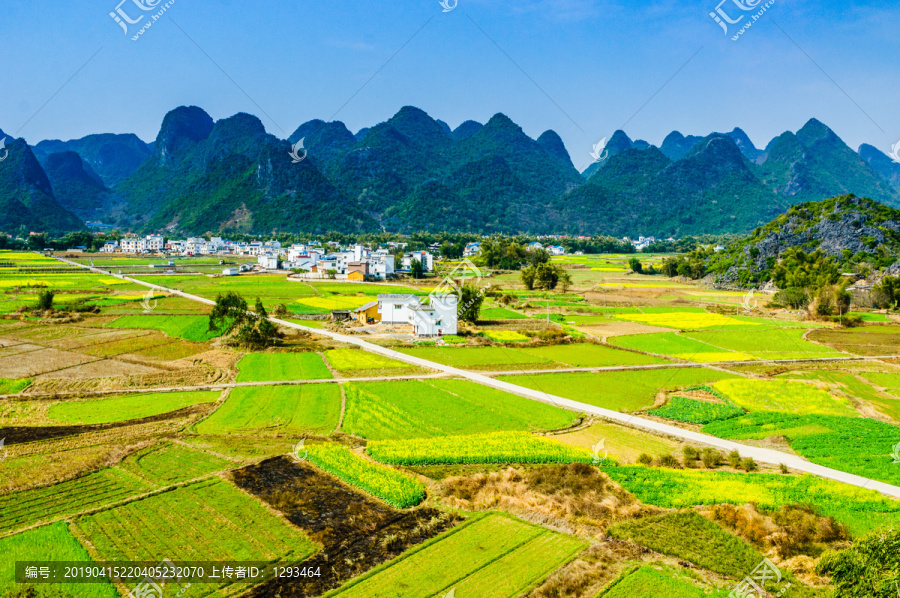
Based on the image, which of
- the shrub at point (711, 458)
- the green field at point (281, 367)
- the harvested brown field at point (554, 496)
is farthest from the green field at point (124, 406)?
the shrub at point (711, 458)

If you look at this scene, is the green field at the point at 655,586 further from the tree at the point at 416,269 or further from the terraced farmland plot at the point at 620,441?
the tree at the point at 416,269

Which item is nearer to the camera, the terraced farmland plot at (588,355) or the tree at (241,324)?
the terraced farmland plot at (588,355)

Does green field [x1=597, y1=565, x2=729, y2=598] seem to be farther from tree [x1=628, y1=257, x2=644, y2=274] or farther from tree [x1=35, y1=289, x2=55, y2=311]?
tree [x1=628, y1=257, x2=644, y2=274]

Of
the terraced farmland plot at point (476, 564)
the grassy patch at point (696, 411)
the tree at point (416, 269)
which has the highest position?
the tree at point (416, 269)

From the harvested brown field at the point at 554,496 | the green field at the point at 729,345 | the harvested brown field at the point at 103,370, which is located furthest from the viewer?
the green field at the point at 729,345

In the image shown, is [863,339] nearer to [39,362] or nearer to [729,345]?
[729,345]

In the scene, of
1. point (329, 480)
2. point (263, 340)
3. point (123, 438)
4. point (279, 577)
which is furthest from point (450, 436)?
point (263, 340)
